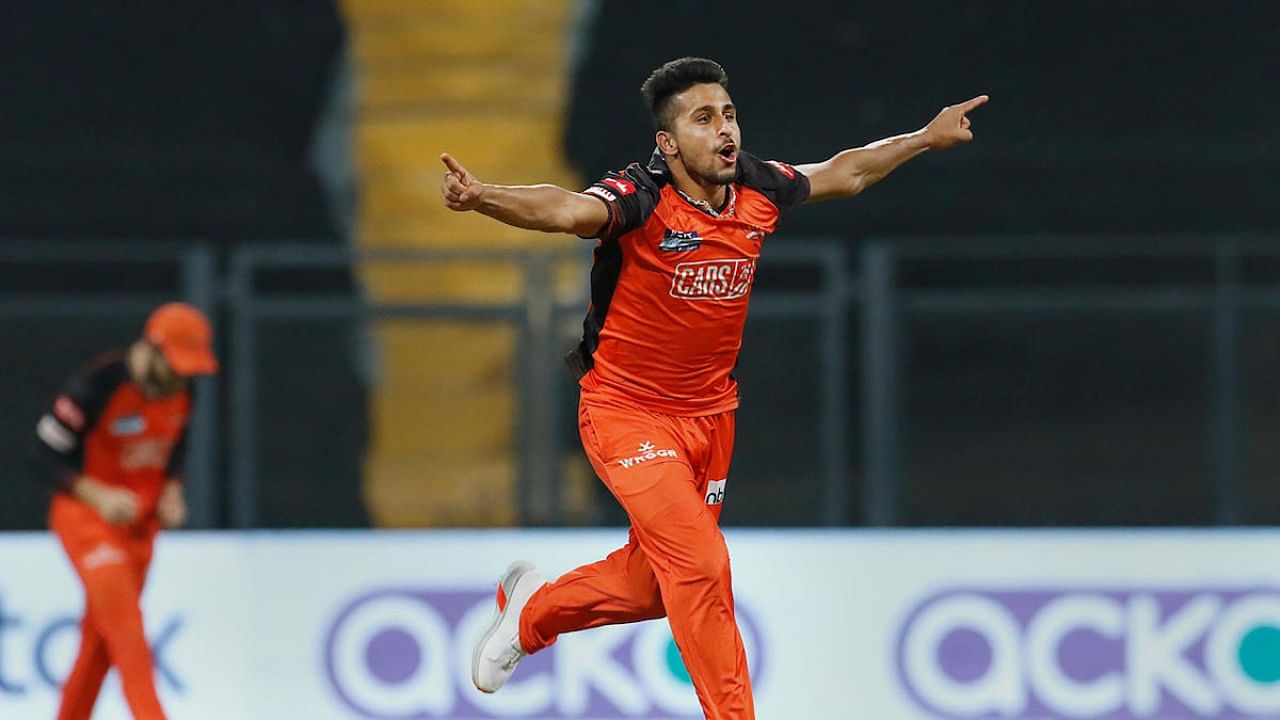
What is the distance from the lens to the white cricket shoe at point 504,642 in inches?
259

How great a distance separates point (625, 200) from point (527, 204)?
1.15ft

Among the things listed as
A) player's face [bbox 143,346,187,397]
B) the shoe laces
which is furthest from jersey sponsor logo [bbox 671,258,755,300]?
player's face [bbox 143,346,187,397]

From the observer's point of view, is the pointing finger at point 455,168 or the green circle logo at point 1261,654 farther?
the green circle logo at point 1261,654

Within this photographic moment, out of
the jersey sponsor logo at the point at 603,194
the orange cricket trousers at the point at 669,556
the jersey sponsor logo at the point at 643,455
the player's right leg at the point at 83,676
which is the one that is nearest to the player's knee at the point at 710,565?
the orange cricket trousers at the point at 669,556

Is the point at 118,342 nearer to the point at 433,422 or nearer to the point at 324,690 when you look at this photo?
the point at 433,422

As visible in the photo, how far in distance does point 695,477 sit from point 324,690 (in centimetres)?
248

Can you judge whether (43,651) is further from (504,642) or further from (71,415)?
(504,642)

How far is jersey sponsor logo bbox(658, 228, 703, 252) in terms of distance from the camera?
18.9 ft

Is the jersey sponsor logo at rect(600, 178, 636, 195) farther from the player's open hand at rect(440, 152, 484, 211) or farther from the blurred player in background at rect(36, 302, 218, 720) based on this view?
the blurred player in background at rect(36, 302, 218, 720)

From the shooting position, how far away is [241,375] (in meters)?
10.1

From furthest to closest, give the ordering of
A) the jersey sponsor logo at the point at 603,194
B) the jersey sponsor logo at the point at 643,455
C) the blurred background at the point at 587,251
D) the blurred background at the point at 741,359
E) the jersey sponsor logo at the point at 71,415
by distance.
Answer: the blurred background at the point at 587,251
the blurred background at the point at 741,359
the jersey sponsor logo at the point at 71,415
the jersey sponsor logo at the point at 643,455
the jersey sponsor logo at the point at 603,194

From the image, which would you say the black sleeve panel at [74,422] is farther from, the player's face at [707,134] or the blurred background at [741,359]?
the player's face at [707,134]

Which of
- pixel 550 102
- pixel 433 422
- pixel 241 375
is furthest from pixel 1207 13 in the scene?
pixel 241 375

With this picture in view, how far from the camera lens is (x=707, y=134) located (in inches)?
226
